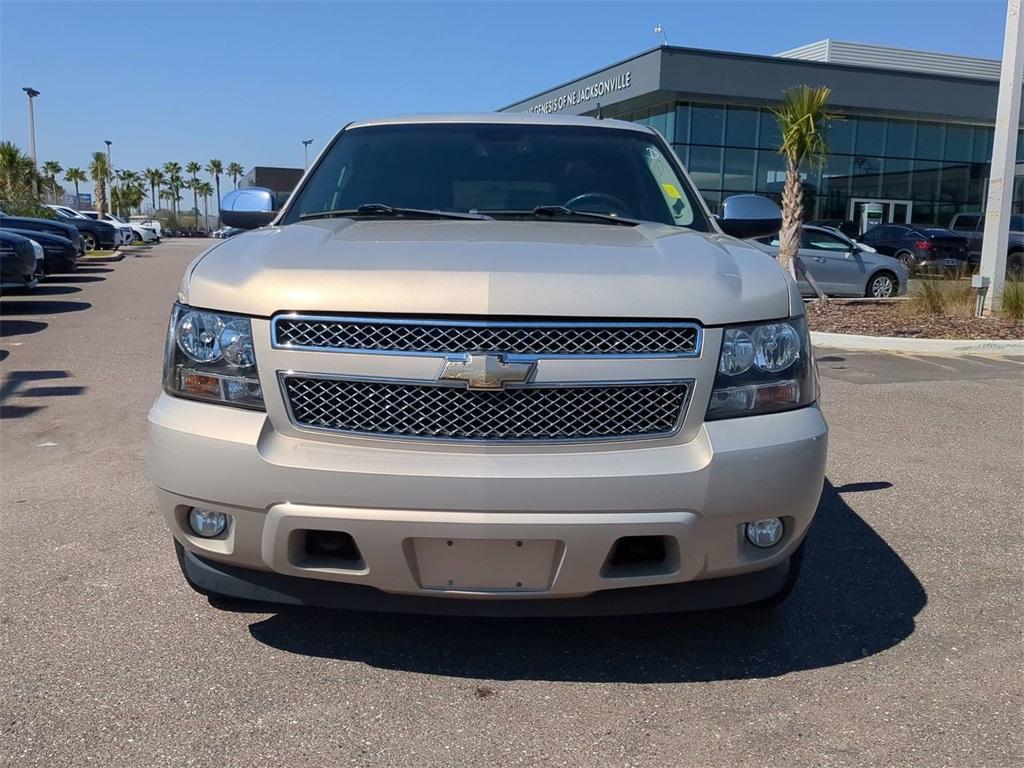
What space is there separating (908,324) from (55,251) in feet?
48.1

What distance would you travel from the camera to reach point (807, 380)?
8.68ft

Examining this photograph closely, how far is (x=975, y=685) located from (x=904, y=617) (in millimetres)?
478

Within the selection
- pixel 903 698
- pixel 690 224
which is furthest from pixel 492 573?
pixel 690 224

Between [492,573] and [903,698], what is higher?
[492,573]

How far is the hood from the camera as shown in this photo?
2.39 metres

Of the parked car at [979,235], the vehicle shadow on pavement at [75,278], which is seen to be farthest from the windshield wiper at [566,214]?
the parked car at [979,235]

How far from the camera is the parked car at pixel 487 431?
7.67 feet

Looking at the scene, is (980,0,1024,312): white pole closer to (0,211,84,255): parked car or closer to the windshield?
Answer: the windshield

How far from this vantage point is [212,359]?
253 centimetres

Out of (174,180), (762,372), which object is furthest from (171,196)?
(762,372)

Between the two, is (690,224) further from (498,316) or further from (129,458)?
(129,458)

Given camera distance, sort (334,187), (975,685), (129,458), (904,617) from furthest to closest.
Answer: (129,458) → (334,187) → (904,617) → (975,685)

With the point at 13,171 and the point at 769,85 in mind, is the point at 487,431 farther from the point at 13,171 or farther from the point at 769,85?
the point at 13,171

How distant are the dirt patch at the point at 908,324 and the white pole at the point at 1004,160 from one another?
2.08 ft
